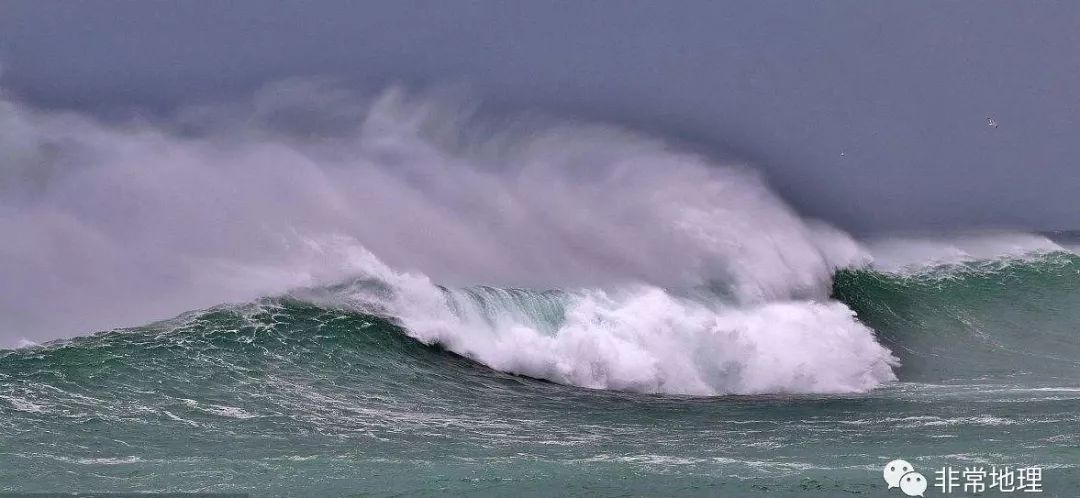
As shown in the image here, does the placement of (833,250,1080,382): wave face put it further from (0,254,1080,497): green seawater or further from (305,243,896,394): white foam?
(305,243,896,394): white foam

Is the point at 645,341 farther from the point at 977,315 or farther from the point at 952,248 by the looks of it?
the point at 952,248

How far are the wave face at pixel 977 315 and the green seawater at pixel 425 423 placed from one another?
18 cm

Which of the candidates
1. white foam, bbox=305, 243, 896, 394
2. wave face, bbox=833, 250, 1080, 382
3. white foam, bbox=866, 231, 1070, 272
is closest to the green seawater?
wave face, bbox=833, 250, 1080, 382

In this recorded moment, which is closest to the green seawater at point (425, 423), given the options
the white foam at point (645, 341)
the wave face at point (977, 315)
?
the wave face at point (977, 315)

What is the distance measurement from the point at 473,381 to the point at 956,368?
34.2 ft

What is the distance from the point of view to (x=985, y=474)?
14.9 m

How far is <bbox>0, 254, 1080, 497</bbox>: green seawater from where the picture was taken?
1466 centimetres

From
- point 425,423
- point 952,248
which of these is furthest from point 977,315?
point 425,423

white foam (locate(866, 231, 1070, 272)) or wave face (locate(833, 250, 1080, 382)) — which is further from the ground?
white foam (locate(866, 231, 1070, 272))

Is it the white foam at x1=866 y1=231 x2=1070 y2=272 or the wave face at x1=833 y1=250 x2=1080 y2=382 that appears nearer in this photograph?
the wave face at x1=833 y1=250 x2=1080 y2=382

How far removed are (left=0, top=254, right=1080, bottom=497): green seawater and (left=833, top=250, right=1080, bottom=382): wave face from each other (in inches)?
7.2

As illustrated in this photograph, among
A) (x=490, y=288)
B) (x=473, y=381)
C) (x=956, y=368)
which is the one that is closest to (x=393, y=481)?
(x=473, y=381)

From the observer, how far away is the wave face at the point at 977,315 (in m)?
25.1

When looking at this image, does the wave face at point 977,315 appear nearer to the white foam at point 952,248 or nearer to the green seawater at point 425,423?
the green seawater at point 425,423
